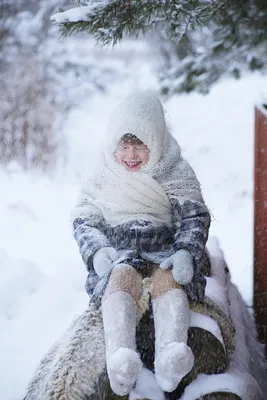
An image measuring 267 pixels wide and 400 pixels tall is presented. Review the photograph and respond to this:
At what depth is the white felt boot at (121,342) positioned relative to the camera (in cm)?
132

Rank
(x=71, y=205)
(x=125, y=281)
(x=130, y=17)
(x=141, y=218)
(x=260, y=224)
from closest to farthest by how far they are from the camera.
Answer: (x=125, y=281)
(x=130, y=17)
(x=141, y=218)
(x=260, y=224)
(x=71, y=205)

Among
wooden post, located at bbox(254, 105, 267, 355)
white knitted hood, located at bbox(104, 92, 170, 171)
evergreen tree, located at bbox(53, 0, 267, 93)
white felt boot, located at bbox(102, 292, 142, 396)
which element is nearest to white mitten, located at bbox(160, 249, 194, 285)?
white felt boot, located at bbox(102, 292, 142, 396)

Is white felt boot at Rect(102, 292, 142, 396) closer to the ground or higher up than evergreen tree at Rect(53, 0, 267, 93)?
closer to the ground

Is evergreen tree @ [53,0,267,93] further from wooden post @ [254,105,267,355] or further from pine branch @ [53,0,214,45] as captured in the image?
wooden post @ [254,105,267,355]

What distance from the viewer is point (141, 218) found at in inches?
68.0

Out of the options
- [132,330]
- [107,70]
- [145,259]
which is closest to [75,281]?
[145,259]

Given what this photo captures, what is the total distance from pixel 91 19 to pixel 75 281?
5.01 ft

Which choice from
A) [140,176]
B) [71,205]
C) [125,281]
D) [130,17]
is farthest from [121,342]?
[71,205]

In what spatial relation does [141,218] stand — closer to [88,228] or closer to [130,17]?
[88,228]

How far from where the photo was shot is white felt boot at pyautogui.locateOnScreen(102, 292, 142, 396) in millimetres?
1320

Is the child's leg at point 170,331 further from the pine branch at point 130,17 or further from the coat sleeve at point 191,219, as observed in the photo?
the pine branch at point 130,17

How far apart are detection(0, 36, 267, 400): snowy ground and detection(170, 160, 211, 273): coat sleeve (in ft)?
0.54

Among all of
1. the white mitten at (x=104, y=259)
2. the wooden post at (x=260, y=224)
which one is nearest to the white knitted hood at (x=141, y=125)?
the white mitten at (x=104, y=259)

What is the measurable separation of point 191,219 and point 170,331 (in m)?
0.38
